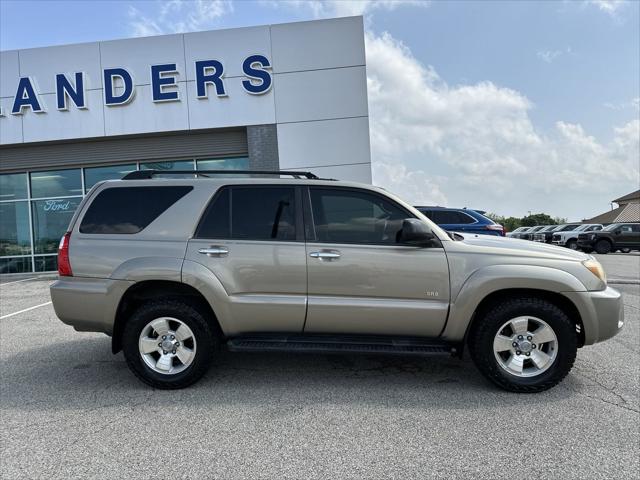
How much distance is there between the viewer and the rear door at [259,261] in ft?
12.0

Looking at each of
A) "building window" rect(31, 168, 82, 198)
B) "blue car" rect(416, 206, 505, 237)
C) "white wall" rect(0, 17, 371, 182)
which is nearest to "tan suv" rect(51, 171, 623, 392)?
"blue car" rect(416, 206, 505, 237)

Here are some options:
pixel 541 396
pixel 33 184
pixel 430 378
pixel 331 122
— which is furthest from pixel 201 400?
pixel 33 184

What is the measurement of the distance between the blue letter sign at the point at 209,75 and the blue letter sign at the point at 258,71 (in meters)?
0.79

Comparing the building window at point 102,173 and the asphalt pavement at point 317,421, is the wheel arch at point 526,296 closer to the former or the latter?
the asphalt pavement at point 317,421

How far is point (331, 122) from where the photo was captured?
12586mm

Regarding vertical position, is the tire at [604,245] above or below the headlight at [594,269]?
below

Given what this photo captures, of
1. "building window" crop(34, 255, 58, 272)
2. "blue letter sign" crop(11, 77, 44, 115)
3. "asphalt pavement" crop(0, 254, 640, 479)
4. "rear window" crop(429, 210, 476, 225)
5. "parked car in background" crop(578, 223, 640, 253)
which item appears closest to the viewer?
"asphalt pavement" crop(0, 254, 640, 479)

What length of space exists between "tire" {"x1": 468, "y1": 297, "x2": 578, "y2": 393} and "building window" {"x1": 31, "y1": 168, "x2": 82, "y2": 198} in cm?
1513

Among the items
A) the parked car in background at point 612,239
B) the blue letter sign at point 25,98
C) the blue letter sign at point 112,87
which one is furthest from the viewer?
the parked car in background at point 612,239

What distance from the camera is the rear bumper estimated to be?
12.3 ft

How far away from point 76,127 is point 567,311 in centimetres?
1444

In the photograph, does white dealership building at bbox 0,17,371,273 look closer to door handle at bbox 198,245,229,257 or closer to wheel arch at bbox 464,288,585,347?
wheel arch at bbox 464,288,585,347

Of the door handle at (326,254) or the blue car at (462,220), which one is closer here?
the door handle at (326,254)

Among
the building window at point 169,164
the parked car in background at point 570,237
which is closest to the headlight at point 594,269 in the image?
the building window at point 169,164
